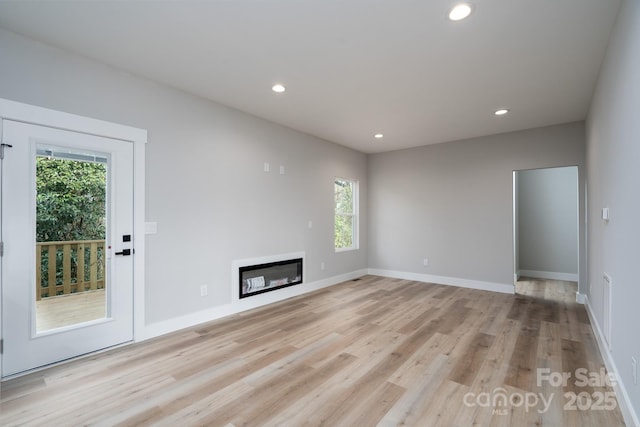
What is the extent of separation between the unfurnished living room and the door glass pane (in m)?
0.02

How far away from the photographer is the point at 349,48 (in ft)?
8.48

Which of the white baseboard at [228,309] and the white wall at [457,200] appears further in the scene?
the white wall at [457,200]

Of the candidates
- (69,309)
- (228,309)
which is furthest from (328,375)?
(69,309)

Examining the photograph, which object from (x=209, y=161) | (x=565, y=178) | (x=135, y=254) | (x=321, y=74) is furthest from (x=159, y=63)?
(x=565, y=178)

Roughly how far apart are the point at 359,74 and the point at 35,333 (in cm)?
373

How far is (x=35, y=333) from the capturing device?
97.3 inches

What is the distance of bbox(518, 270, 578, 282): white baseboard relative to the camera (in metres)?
6.10

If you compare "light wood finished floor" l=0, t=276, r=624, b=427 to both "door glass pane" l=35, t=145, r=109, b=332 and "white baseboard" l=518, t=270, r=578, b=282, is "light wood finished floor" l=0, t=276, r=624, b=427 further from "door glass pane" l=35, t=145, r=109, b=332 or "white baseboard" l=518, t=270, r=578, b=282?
"white baseboard" l=518, t=270, r=578, b=282

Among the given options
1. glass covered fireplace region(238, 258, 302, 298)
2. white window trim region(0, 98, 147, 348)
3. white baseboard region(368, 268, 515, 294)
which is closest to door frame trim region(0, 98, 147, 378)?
white window trim region(0, 98, 147, 348)

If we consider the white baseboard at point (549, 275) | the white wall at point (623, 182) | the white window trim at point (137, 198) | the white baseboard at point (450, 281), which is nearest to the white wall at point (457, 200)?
the white baseboard at point (450, 281)

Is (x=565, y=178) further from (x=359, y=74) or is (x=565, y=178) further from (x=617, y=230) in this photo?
(x=359, y=74)

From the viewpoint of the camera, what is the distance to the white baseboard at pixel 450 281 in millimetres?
5078

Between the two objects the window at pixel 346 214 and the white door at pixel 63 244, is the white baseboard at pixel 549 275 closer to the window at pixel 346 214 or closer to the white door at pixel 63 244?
the window at pixel 346 214

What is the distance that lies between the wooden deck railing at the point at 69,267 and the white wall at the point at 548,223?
7426 mm
